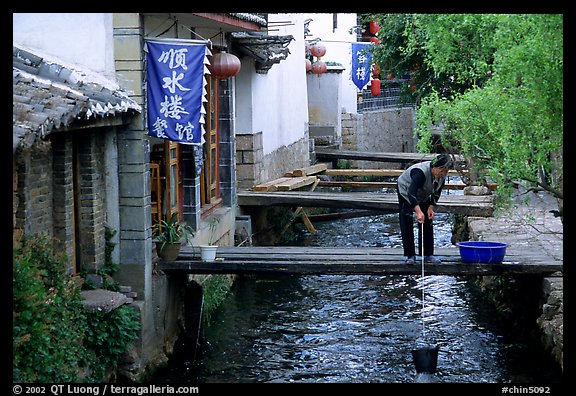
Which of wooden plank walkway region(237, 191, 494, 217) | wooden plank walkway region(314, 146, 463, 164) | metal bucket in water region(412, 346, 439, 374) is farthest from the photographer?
wooden plank walkway region(314, 146, 463, 164)

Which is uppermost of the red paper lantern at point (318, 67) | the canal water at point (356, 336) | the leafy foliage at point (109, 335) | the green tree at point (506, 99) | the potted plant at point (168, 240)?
the red paper lantern at point (318, 67)

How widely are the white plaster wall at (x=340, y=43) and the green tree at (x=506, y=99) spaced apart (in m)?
Answer: 20.2

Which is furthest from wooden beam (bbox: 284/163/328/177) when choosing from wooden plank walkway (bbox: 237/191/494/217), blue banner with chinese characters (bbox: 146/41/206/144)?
blue banner with chinese characters (bbox: 146/41/206/144)

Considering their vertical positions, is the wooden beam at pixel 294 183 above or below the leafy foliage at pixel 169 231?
above

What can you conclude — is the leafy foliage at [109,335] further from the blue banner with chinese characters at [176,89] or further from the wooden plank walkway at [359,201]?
the wooden plank walkway at [359,201]

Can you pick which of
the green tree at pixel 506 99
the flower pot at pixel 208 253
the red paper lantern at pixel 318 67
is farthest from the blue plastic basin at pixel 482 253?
the red paper lantern at pixel 318 67

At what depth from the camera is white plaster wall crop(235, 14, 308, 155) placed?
20344 mm

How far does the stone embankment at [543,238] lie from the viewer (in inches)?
484

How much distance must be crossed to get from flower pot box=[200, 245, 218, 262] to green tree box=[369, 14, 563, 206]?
3.15m

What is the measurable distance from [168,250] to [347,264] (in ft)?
7.86

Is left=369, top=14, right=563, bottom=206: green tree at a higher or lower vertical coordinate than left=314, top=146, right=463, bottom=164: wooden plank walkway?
higher

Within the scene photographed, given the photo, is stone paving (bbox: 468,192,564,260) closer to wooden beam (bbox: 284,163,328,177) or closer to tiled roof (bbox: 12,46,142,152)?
wooden beam (bbox: 284,163,328,177)

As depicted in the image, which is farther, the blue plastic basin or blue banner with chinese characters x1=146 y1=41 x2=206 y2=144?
the blue plastic basin

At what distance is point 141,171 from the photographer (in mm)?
12234
